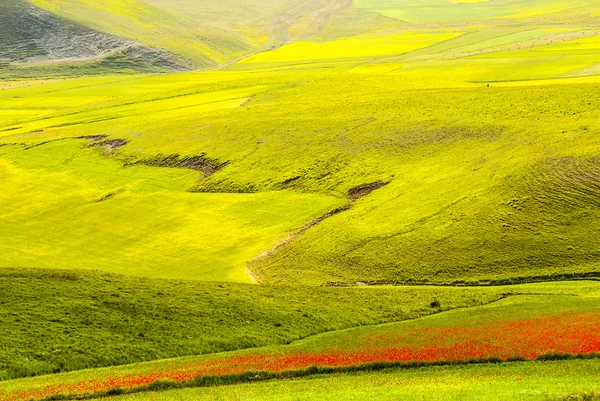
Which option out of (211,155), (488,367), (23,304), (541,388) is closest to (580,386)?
(541,388)

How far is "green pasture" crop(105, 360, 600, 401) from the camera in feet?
110

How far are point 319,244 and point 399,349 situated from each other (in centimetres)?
3483

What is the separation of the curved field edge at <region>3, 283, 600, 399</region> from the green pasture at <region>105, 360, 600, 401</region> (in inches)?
66.6

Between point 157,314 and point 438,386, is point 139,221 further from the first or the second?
point 438,386

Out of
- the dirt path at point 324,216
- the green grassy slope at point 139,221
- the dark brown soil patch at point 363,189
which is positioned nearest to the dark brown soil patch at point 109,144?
the green grassy slope at point 139,221

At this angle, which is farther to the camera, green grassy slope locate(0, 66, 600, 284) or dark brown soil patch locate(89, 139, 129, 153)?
dark brown soil patch locate(89, 139, 129, 153)

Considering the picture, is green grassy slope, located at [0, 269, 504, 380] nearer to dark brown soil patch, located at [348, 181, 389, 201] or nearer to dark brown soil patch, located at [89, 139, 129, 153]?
dark brown soil patch, located at [348, 181, 389, 201]

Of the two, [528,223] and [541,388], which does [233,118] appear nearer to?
[528,223]

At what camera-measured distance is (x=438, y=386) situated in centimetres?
3634

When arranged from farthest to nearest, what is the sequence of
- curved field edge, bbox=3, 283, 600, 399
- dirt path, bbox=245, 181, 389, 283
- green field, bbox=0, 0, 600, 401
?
dirt path, bbox=245, 181, 389, 283, green field, bbox=0, 0, 600, 401, curved field edge, bbox=3, 283, 600, 399

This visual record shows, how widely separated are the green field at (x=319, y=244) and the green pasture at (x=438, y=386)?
8.4 inches

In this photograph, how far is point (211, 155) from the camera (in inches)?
4796

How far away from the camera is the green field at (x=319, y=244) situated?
Result: 43156mm

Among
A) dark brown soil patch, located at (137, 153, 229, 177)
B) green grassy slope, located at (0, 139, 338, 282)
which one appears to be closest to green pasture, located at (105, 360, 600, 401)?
green grassy slope, located at (0, 139, 338, 282)
